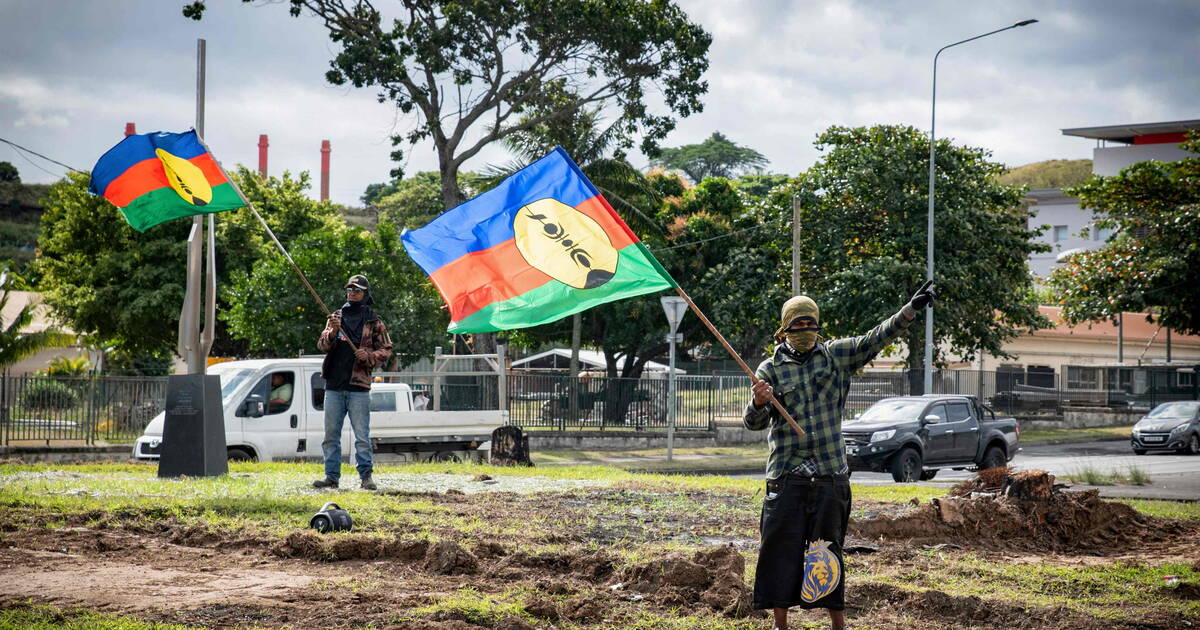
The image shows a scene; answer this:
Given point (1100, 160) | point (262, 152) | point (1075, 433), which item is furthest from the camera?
point (262, 152)

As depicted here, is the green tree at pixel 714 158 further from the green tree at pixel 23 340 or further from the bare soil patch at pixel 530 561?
the bare soil patch at pixel 530 561

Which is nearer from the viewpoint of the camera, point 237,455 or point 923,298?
point 923,298

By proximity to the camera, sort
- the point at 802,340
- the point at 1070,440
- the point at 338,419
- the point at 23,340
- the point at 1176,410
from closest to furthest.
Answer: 1. the point at 802,340
2. the point at 338,419
3. the point at 23,340
4. the point at 1176,410
5. the point at 1070,440

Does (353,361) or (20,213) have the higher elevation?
(20,213)

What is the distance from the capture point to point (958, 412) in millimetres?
20281

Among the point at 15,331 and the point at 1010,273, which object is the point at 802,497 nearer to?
the point at 15,331

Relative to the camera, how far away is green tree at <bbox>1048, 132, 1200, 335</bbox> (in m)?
26.4

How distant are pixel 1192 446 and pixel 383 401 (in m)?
22.7

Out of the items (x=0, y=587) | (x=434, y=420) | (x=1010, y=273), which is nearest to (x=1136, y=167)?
(x=1010, y=273)

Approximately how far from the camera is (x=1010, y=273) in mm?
34750

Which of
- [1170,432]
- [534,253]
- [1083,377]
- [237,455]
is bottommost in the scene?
[1170,432]

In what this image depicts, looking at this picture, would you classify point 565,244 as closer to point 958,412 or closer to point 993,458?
point 958,412

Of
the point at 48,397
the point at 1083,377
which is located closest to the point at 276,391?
the point at 48,397

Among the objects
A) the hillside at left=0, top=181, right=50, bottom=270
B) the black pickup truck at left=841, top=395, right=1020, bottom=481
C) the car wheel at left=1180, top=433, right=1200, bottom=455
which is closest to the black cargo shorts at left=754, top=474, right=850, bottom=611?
the black pickup truck at left=841, top=395, right=1020, bottom=481
